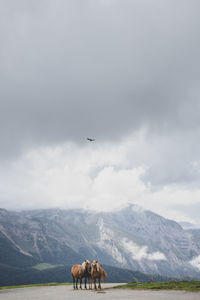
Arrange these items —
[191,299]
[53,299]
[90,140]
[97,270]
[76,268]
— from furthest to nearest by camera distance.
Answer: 1. [90,140]
2. [76,268]
3. [97,270]
4. [53,299]
5. [191,299]

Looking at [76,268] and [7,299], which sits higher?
[76,268]

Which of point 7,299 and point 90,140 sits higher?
point 90,140

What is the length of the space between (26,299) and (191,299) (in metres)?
17.8

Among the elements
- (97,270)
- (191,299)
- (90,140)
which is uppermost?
(90,140)

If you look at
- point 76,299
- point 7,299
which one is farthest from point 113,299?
point 7,299

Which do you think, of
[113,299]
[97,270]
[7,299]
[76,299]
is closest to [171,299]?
[113,299]

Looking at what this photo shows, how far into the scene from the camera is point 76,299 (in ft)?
90.3

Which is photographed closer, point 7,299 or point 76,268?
point 7,299

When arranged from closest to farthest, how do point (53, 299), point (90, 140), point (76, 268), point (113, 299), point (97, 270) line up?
1. point (113, 299)
2. point (53, 299)
3. point (97, 270)
4. point (76, 268)
5. point (90, 140)

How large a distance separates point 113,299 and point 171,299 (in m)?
5.74

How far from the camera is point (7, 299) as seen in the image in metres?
29.6

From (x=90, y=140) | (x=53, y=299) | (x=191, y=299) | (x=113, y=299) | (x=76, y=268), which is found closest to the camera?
(x=191, y=299)

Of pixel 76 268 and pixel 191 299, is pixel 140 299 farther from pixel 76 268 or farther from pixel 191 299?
pixel 76 268

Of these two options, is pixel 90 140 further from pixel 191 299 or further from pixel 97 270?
pixel 191 299
